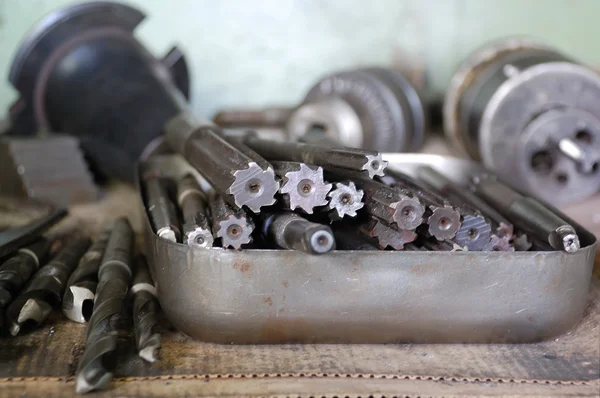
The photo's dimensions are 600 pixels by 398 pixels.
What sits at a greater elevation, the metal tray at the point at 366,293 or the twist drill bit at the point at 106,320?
the metal tray at the point at 366,293

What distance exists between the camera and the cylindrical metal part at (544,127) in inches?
62.3

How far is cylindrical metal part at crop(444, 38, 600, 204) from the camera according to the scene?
1.58 m

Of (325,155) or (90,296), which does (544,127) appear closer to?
(325,155)

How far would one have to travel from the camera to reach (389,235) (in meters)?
0.87

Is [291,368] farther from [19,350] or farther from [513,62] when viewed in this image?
[513,62]

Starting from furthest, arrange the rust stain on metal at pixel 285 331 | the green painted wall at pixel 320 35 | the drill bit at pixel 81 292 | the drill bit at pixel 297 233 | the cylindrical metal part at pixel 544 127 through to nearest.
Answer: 1. the green painted wall at pixel 320 35
2. the cylindrical metal part at pixel 544 127
3. the drill bit at pixel 81 292
4. the rust stain on metal at pixel 285 331
5. the drill bit at pixel 297 233

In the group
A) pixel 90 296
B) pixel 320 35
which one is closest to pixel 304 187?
pixel 90 296

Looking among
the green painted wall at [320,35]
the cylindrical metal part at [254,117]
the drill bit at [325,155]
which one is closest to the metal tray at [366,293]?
the drill bit at [325,155]

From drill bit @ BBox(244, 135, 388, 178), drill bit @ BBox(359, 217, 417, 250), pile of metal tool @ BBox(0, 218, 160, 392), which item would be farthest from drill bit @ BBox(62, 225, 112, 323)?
drill bit @ BBox(359, 217, 417, 250)

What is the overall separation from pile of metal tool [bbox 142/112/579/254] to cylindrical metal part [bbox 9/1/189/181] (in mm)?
637

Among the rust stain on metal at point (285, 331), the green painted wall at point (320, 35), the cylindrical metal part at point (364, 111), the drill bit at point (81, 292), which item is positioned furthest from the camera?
the green painted wall at point (320, 35)

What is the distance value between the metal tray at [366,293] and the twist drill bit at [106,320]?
0.27ft

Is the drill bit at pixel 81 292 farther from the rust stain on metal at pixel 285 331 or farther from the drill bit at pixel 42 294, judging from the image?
the rust stain on metal at pixel 285 331

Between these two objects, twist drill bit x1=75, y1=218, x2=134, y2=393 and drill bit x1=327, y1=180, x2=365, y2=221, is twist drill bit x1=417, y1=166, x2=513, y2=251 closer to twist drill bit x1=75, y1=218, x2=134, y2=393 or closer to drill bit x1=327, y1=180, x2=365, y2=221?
drill bit x1=327, y1=180, x2=365, y2=221
